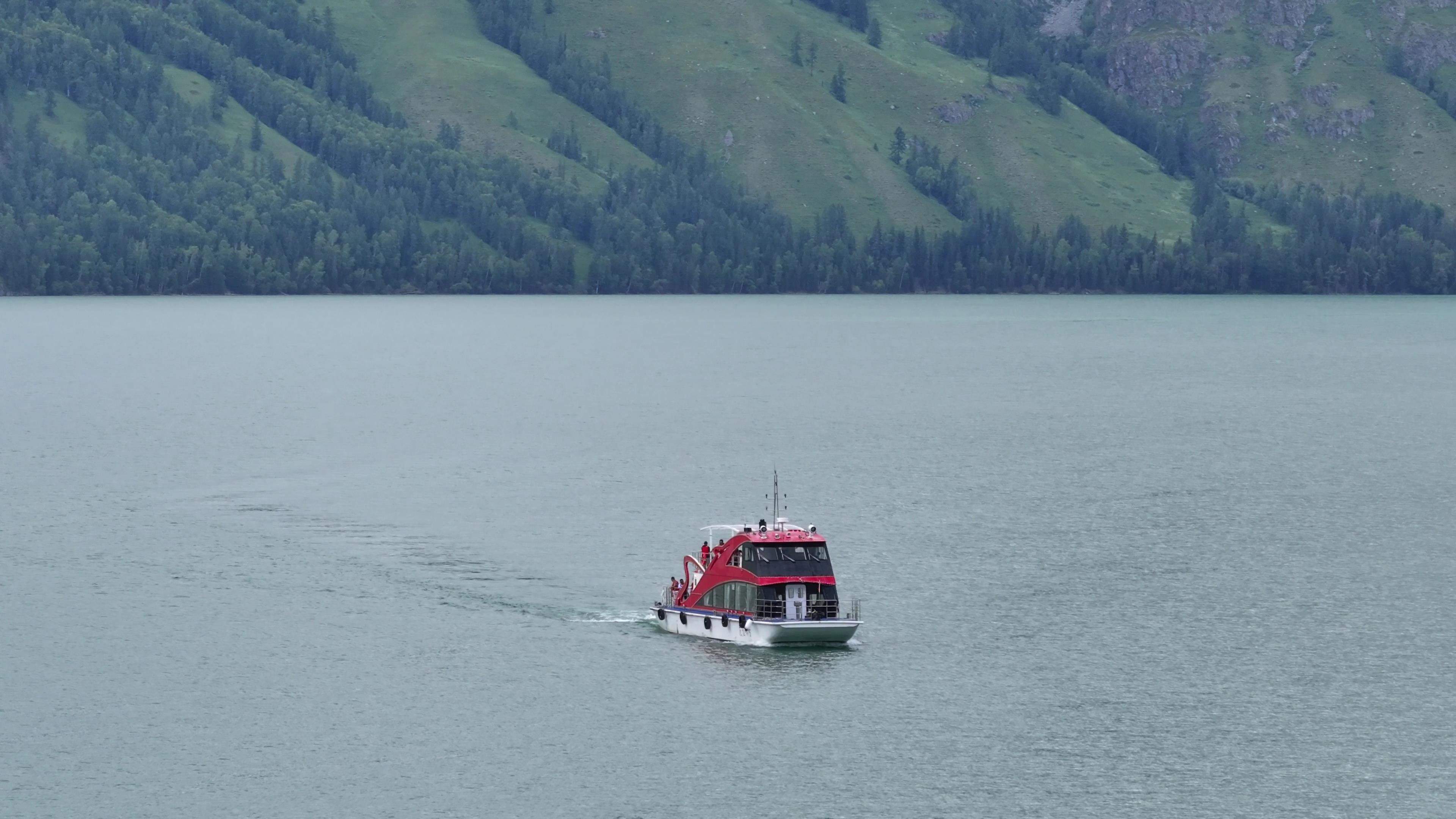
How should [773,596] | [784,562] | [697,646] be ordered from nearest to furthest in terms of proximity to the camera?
[784,562] < [773,596] < [697,646]

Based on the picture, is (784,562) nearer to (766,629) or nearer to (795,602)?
(795,602)

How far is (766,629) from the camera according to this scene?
90.5 meters

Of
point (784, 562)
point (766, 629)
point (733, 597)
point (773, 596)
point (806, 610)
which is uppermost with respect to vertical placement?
point (784, 562)

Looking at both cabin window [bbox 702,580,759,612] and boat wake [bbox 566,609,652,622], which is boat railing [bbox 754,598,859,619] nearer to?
cabin window [bbox 702,580,759,612]

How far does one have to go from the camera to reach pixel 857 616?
301ft

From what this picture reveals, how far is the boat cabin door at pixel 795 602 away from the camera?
298 ft

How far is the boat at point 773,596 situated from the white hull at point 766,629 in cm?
2

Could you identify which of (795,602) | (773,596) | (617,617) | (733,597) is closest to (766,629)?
(773,596)

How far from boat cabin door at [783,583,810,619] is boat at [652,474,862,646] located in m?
0.02

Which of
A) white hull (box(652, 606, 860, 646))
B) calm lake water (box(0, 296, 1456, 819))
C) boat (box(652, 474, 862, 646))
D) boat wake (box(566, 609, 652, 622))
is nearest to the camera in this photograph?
calm lake water (box(0, 296, 1456, 819))

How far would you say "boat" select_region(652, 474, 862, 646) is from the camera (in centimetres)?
9050

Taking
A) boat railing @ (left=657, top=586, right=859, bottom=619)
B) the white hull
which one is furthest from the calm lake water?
boat railing @ (left=657, top=586, right=859, bottom=619)

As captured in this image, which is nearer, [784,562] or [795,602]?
[795,602]

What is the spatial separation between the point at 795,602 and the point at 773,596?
108cm
